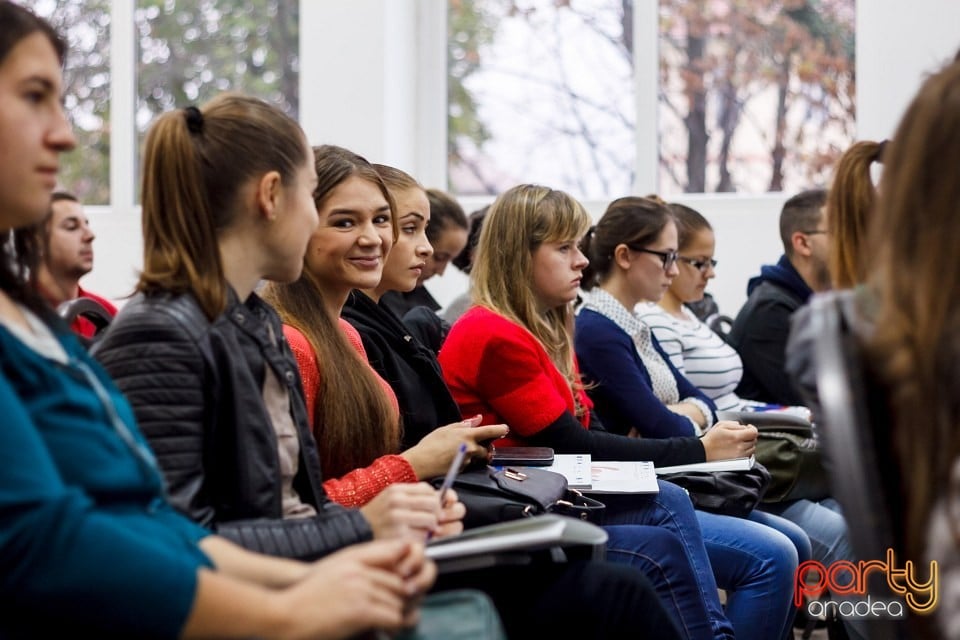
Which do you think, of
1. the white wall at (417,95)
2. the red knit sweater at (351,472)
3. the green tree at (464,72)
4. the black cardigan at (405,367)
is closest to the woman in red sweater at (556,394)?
the black cardigan at (405,367)

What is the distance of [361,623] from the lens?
44.0 inches

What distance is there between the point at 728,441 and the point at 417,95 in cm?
384

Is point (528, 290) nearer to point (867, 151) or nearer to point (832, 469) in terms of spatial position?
point (867, 151)

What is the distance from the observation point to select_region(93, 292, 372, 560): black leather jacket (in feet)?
4.62

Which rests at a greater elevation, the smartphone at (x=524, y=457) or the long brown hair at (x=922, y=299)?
the long brown hair at (x=922, y=299)

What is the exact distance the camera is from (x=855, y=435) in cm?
110

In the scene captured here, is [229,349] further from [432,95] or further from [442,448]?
[432,95]

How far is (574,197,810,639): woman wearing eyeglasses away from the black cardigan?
673 mm

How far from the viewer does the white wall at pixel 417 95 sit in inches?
209

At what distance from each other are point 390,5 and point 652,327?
115 inches

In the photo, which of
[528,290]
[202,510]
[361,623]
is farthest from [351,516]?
[528,290]

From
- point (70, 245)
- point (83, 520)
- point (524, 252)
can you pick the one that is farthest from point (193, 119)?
point (70, 245)

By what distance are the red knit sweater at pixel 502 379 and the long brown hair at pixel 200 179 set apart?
3.54 feet

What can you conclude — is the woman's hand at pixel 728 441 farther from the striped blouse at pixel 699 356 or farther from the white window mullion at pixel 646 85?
the white window mullion at pixel 646 85
